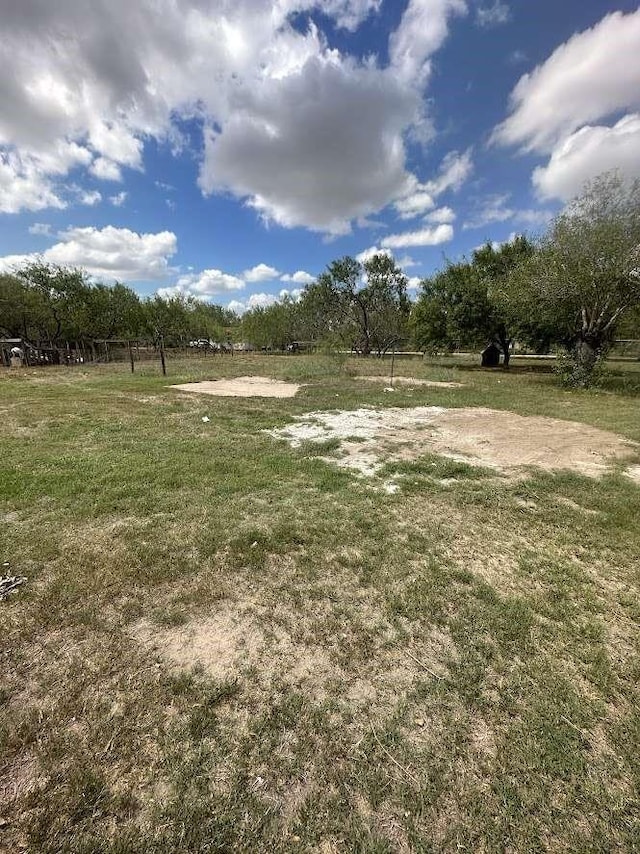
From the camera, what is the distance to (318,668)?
6.81 feet

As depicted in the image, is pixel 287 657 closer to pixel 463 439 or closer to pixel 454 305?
pixel 463 439

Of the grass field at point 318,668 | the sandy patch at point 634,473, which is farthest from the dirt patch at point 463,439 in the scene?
the grass field at point 318,668

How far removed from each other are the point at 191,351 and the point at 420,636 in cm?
4205

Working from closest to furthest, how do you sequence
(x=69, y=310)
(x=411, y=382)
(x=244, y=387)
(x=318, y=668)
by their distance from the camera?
(x=318, y=668), (x=244, y=387), (x=411, y=382), (x=69, y=310)

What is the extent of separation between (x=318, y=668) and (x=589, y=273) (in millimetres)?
13560

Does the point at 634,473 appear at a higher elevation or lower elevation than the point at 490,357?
lower

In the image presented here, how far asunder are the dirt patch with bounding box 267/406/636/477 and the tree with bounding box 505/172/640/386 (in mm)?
5989

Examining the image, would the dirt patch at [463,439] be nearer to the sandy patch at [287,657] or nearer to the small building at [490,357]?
the sandy patch at [287,657]

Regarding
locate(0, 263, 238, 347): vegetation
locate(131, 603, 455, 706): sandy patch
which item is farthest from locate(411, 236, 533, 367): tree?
locate(0, 263, 238, 347): vegetation

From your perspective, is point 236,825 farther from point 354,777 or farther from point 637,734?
point 637,734

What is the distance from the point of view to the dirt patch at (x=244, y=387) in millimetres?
11938

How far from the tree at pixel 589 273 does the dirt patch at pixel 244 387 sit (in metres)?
8.96

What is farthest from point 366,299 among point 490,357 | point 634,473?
point 634,473

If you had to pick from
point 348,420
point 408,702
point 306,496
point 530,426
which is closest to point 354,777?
point 408,702
